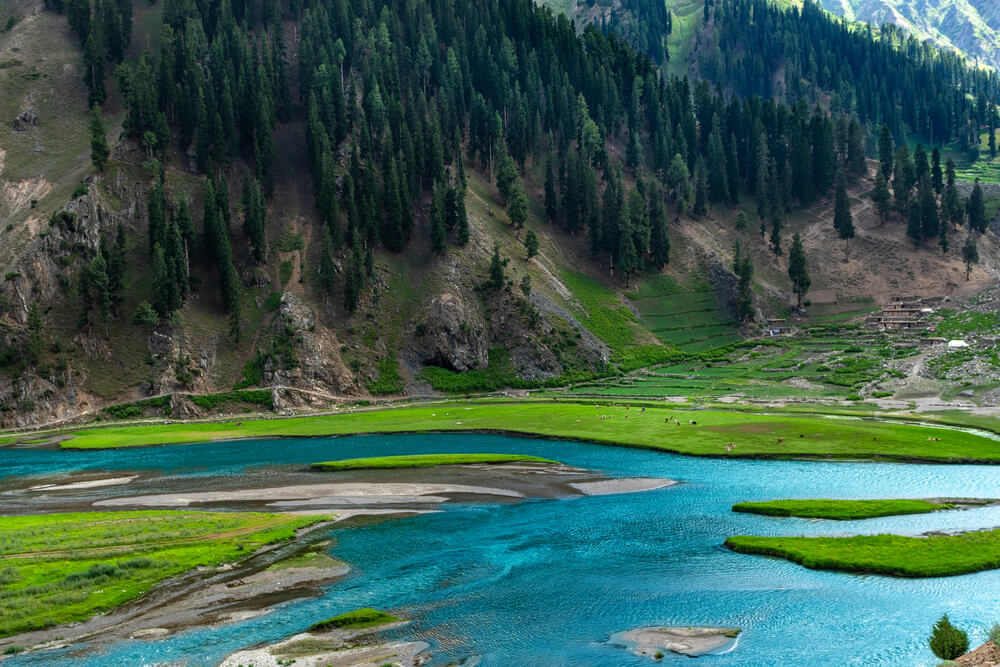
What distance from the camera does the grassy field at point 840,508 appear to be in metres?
55.7

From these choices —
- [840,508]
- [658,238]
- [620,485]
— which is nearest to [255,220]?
[658,238]

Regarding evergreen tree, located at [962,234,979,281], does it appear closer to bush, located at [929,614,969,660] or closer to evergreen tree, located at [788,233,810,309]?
evergreen tree, located at [788,233,810,309]

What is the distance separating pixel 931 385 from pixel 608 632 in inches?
4021

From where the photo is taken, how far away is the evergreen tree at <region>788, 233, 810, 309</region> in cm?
17388

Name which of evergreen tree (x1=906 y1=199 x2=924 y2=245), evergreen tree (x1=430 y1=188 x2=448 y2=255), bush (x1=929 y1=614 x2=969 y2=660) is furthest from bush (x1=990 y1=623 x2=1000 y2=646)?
evergreen tree (x1=906 y1=199 x2=924 y2=245)

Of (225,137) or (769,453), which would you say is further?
(225,137)

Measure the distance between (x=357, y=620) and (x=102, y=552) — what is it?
22.9 metres

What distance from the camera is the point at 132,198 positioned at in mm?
139250

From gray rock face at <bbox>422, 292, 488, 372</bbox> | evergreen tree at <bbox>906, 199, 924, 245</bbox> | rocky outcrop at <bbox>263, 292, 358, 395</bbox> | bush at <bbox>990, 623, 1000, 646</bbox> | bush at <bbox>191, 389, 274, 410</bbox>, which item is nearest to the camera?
bush at <bbox>990, 623, 1000, 646</bbox>

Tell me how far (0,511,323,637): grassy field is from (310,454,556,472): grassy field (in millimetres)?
19362

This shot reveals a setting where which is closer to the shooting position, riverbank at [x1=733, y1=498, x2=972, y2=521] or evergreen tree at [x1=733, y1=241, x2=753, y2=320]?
riverbank at [x1=733, y1=498, x2=972, y2=521]

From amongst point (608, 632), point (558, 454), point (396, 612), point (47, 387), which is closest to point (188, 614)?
point (396, 612)

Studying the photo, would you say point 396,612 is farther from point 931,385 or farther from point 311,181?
point 311,181

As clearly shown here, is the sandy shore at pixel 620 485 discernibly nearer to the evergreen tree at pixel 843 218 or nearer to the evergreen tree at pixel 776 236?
the evergreen tree at pixel 776 236
